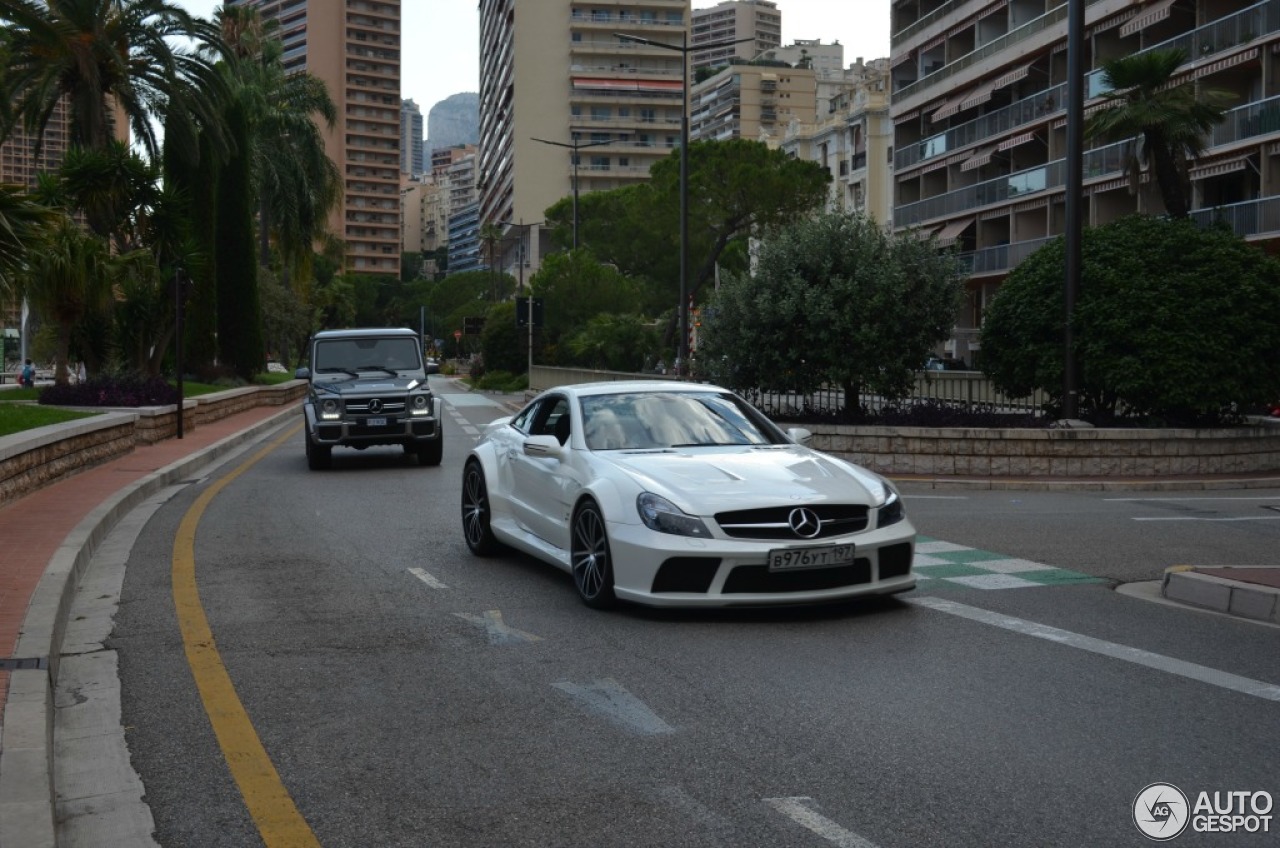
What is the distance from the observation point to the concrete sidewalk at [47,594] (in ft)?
15.4

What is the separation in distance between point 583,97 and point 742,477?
118m

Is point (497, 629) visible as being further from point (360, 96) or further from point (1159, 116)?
point (360, 96)

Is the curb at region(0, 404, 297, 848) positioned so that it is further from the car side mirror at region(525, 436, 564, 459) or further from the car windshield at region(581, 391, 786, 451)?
the car windshield at region(581, 391, 786, 451)

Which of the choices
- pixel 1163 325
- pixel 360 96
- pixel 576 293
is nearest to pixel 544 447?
pixel 1163 325

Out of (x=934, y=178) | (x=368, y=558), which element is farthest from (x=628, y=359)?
(x=368, y=558)

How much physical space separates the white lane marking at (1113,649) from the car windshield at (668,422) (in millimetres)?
1673

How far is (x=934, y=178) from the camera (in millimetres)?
65312

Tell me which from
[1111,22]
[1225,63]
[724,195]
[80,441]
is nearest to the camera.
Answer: [80,441]

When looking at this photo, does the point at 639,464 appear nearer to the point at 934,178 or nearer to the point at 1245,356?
the point at 1245,356

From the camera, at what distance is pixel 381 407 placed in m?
20.0

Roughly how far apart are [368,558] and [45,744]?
5.66m

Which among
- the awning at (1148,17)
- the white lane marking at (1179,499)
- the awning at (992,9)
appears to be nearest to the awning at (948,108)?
the awning at (992,9)

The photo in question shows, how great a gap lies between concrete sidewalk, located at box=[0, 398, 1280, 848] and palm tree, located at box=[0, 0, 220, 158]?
1679 cm

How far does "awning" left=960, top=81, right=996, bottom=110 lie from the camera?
56.9 meters
